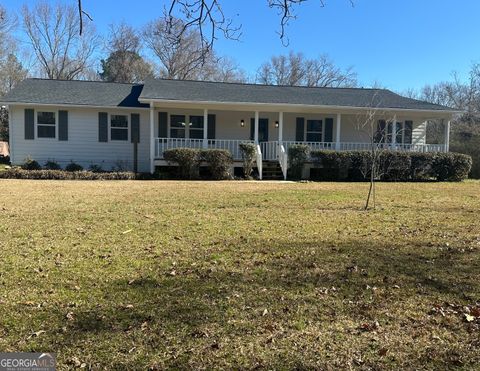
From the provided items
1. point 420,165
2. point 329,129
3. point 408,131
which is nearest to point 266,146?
point 329,129

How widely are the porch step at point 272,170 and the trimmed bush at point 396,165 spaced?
1482 millimetres

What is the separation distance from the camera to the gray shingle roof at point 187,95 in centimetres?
1864

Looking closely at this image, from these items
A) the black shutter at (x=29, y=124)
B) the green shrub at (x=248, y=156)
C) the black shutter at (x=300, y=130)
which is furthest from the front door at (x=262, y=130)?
the black shutter at (x=29, y=124)

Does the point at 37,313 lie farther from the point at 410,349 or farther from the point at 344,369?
the point at 410,349

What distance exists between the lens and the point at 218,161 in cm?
1672

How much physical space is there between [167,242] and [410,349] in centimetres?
372

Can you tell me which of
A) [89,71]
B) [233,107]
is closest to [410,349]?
[233,107]

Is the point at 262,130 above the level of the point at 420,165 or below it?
above

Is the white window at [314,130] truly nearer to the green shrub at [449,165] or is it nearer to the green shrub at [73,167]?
the green shrub at [449,165]

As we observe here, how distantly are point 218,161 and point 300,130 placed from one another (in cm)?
605

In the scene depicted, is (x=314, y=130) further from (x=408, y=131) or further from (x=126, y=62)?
(x=126, y=62)

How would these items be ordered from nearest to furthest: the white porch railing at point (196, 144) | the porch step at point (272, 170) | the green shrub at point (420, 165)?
1. the green shrub at point (420, 165)
2. the porch step at point (272, 170)
3. the white porch railing at point (196, 144)

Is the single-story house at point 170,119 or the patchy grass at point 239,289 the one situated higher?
the single-story house at point 170,119

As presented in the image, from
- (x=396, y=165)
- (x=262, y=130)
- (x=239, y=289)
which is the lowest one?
(x=239, y=289)
